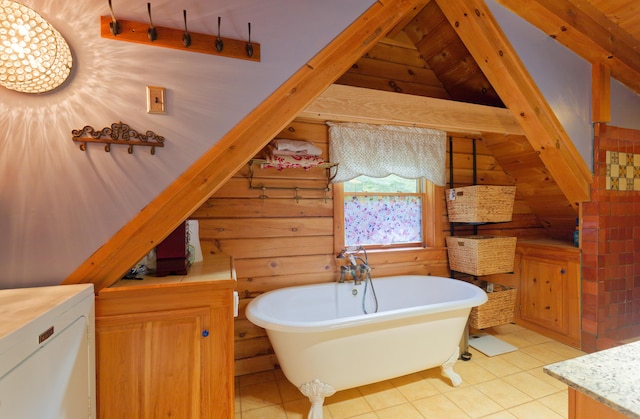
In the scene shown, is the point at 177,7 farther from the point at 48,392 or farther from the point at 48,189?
the point at 48,392

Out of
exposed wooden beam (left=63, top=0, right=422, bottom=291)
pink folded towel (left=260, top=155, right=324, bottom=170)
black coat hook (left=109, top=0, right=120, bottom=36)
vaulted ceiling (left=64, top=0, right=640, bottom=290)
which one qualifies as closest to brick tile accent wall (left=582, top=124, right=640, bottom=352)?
vaulted ceiling (left=64, top=0, right=640, bottom=290)

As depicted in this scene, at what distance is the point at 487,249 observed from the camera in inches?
101

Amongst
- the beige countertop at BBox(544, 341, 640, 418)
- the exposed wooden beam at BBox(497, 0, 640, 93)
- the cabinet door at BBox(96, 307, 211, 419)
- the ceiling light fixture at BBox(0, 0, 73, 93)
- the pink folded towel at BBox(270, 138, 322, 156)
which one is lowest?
the cabinet door at BBox(96, 307, 211, 419)

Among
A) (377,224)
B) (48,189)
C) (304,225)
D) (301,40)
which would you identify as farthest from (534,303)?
(48,189)

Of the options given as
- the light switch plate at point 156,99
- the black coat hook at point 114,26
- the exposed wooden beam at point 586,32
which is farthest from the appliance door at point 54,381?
the exposed wooden beam at point 586,32

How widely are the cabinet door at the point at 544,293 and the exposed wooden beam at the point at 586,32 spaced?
172 centimetres

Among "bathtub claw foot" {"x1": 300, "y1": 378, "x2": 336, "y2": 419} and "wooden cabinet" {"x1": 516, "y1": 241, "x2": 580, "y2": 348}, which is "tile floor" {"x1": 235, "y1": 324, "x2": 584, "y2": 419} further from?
"wooden cabinet" {"x1": 516, "y1": 241, "x2": 580, "y2": 348}

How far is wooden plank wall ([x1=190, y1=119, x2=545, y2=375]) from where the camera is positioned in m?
2.23

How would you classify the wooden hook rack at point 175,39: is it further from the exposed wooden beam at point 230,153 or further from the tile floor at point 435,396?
the tile floor at point 435,396

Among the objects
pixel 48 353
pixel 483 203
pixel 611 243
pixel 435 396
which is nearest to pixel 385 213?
pixel 483 203

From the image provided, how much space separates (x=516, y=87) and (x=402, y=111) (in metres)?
0.81

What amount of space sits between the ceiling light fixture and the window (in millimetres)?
1883

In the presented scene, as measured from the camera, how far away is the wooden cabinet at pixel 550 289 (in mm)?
2539

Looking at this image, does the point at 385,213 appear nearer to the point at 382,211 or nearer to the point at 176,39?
the point at 382,211
